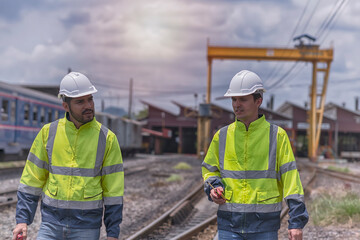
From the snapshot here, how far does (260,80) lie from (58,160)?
5.10 ft

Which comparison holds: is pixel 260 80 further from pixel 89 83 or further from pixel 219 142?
pixel 89 83

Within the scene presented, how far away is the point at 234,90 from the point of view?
3.08 m

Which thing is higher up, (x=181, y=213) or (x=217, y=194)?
(x=217, y=194)

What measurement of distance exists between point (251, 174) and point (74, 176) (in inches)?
47.6

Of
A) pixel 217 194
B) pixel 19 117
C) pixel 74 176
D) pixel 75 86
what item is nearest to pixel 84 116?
Answer: pixel 75 86

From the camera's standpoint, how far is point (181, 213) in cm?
889

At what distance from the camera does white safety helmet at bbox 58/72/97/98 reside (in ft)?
9.88

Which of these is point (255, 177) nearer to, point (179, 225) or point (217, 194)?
point (217, 194)

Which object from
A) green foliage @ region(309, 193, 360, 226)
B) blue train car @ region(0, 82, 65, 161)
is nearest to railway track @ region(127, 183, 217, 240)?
green foliage @ region(309, 193, 360, 226)

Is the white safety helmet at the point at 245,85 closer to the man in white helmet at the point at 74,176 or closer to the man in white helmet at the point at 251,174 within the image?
the man in white helmet at the point at 251,174

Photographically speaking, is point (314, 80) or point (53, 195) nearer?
point (53, 195)

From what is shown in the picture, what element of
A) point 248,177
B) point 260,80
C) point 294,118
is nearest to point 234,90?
point 260,80

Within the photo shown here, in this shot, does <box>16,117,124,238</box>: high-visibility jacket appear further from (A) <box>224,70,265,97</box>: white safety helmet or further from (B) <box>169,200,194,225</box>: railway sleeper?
(B) <box>169,200,194,225</box>: railway sleeper

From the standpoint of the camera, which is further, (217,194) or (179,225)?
(179,225)
